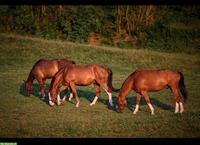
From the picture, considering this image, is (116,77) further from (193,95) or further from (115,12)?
(115,12)

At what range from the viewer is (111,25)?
3438 cm

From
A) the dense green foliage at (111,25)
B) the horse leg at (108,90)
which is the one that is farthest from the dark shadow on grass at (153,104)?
the dense green foliage at (111,25)

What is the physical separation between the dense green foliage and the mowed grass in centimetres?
296

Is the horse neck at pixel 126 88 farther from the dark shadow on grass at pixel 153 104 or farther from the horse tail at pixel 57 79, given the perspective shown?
the horse tail at pixel 57 79

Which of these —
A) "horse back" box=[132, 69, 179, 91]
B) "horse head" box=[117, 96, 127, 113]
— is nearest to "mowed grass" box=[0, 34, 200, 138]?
"horse head" box=[117, 96, 127, 113]

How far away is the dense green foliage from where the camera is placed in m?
32.8

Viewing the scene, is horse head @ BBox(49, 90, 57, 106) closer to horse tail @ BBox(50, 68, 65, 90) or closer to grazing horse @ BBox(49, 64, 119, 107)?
grazing horse @ BBox(49, 64, 119, 107)

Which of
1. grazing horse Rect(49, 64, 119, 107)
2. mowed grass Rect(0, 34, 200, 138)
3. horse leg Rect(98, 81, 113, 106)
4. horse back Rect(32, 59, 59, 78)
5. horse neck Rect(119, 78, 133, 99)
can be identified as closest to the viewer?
mowed grass Rect(0, 34, 200, 138)

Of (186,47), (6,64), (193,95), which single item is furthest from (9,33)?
(193,95)

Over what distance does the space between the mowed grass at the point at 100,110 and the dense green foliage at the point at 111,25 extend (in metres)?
2.96

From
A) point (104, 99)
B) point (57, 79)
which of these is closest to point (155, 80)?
point (57, 79)

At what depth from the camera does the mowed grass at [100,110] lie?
1403 cm

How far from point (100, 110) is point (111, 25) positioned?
18.0m

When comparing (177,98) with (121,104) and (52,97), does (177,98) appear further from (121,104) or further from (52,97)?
(52,97)
